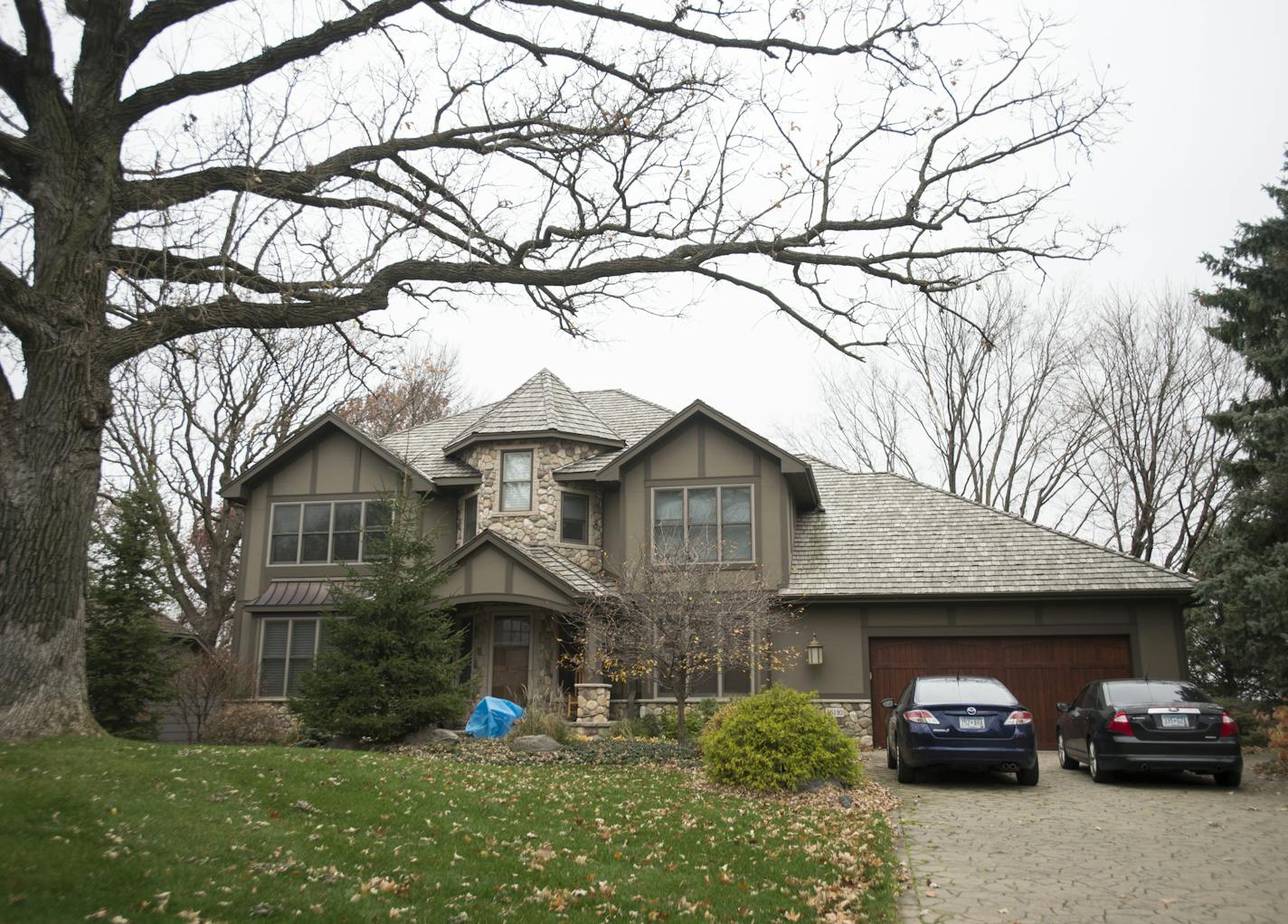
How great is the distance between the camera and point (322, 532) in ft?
78.3

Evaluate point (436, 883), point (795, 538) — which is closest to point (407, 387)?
point (795, 538)

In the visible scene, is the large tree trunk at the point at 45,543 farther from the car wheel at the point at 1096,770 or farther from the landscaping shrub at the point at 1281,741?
the landscaping shrub at the point at 1281,741

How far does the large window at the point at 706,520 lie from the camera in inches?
832

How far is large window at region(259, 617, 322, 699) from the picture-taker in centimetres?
2270

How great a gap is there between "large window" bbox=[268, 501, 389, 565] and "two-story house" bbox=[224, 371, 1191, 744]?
47mm

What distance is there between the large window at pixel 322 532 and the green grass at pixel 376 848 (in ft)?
39.7

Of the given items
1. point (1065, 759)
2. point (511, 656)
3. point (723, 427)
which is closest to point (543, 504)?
point (511, 656)

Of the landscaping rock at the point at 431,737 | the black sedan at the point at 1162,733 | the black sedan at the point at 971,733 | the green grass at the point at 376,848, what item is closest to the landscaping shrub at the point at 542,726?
the landscaping rock at the point at 431,737

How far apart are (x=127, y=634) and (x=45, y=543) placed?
807 cm

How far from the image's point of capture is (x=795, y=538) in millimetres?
22516

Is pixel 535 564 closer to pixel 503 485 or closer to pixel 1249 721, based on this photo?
pixel 503 485

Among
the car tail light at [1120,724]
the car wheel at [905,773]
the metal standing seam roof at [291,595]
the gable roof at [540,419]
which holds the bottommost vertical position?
the car wheel at [905,773]

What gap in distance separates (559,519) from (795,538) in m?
5.13

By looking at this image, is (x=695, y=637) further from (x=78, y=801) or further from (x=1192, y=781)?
(x=78, y=801)
